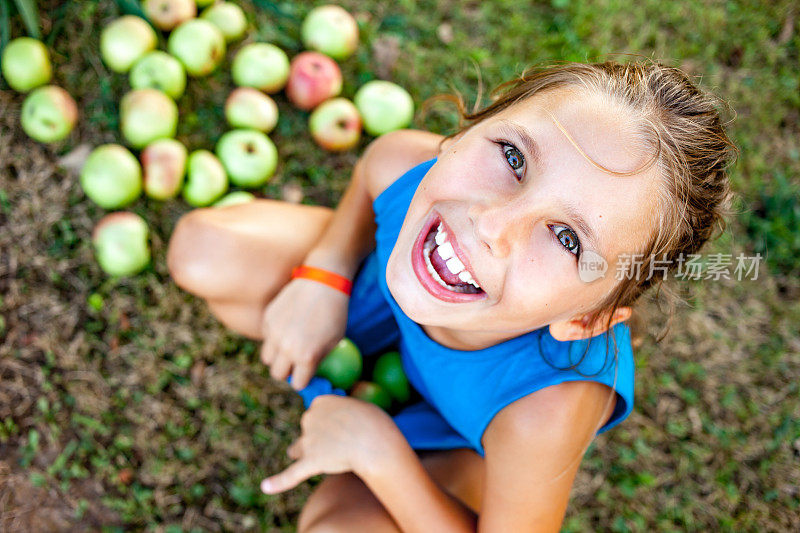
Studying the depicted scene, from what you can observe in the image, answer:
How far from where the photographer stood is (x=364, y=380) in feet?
7.52

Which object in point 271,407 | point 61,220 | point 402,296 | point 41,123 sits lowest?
point 271,407

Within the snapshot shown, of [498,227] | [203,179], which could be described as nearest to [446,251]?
[498,227]

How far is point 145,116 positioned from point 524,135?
1711 millimetres

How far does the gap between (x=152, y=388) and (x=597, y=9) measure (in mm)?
2705

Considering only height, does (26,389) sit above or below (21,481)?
above

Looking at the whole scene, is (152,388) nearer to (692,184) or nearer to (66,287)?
(66,287)

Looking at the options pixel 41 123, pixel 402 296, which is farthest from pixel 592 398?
pixel 41 123

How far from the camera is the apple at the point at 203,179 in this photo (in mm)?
2375

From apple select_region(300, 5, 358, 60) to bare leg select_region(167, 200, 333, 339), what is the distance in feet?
2.96

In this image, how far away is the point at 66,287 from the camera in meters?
2.37

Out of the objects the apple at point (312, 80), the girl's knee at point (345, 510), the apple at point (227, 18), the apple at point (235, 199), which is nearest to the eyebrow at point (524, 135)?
the girl's knee at point (345, 510)

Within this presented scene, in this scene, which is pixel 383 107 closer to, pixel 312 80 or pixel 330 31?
pixel 312 80

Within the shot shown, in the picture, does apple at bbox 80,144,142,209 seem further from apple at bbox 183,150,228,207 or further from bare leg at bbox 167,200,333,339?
bare leg at bbox 167,200,333,339

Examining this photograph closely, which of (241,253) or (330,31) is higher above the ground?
(330,31)
